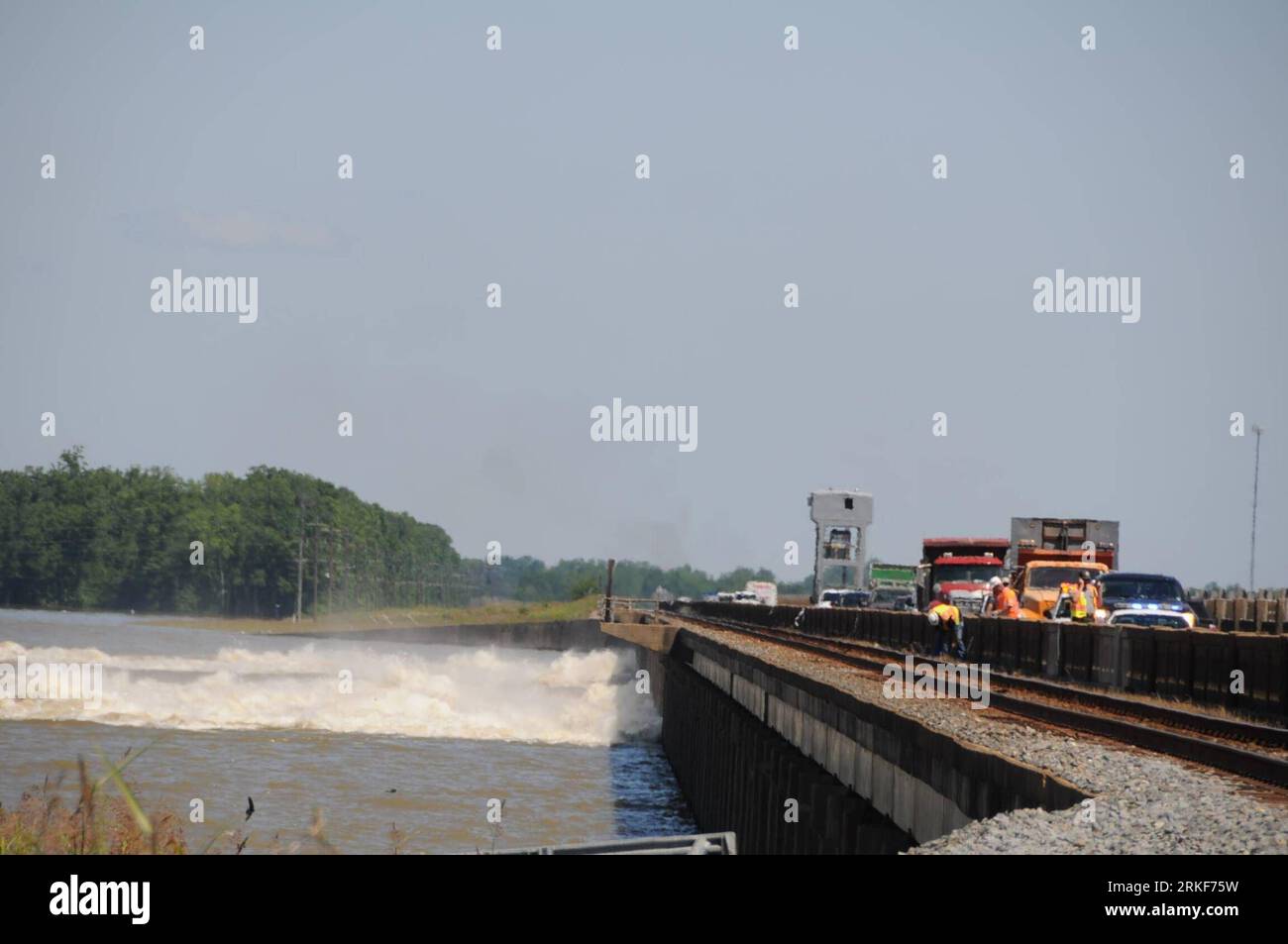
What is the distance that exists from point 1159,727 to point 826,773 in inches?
148

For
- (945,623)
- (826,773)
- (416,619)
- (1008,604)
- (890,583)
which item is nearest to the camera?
(826,773)

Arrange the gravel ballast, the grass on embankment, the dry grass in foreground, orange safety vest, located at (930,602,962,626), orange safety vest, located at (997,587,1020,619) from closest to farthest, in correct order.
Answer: the gravel ballast → the dry grass in foreground → orange safety vest, located at (930,602,962,626) → orange safety vest, located at (997,587,1020,619) → the grass on embankment

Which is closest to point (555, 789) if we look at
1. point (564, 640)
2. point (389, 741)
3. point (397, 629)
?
point (389, 741)

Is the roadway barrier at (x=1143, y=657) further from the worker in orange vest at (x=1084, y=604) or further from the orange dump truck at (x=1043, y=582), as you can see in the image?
the orange dump truck at (x=1043, y=582)

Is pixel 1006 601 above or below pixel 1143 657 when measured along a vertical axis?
above

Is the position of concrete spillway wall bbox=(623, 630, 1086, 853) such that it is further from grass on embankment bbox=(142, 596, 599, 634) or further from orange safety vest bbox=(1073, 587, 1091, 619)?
grass on embankment bbox=(142, 596, 599, 634)

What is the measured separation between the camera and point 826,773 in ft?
67.2

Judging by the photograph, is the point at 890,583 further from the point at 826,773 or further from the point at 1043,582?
the point at 826,773

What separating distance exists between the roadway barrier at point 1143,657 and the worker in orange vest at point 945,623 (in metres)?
0.75

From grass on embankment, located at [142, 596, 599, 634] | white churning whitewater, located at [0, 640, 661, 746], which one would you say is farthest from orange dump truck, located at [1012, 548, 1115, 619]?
grass on embankment, located at [142, 596, 599, 634]

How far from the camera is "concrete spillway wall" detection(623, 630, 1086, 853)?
1252 centimetres

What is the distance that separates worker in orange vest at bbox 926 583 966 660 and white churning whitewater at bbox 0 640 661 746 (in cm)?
2124

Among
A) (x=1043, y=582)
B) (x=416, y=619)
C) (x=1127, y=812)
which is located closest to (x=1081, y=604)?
(x=1043, y=582)
